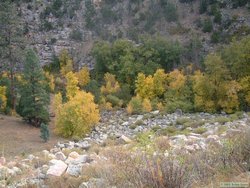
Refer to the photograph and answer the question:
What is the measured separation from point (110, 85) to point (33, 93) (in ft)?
47.5

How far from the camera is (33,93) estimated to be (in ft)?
117

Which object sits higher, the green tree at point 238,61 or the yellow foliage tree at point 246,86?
the green tree at point 238,61

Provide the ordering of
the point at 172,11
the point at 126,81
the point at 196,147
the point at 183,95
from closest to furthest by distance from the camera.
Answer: the point at 196,147 < the point at 183,95 < the point at 126,81 < the point at 172,11

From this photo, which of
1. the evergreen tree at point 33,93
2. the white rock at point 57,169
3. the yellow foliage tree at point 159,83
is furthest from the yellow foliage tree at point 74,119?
the white rock at point 57,169

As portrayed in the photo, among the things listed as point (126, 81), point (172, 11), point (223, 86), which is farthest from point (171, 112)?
point (172, 11)

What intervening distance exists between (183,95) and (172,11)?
22067 millimetres

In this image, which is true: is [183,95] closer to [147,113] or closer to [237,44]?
[147,113]

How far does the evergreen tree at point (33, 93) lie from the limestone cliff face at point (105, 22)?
75.5 ft

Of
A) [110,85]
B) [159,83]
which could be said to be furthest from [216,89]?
[110,85]

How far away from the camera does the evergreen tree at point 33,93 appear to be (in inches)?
1395

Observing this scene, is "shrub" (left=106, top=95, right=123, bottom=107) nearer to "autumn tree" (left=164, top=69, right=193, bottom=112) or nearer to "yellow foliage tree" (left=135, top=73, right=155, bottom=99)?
"yellow foliage tree" (left=135, top=73, right=155, bottom=99)

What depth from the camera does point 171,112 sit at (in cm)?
3838

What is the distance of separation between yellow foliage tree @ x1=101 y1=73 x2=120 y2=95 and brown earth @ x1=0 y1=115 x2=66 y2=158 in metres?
11.4

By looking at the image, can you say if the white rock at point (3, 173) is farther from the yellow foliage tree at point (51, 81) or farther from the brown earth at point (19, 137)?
the yellow foliage tree at point (51, 81)
